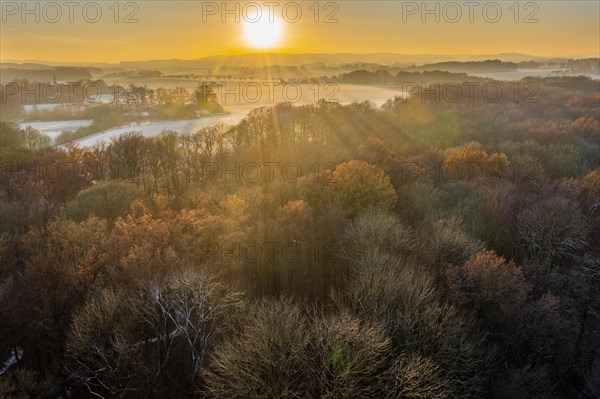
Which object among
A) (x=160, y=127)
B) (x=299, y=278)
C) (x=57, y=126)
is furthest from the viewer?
(x=57, y=126)

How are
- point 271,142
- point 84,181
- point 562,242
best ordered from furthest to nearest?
point 271,142 → point 84,181 → point 562,242

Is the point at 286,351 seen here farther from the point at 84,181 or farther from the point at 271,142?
the point at 271,142

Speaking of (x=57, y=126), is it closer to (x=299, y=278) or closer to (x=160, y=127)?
(x=160, y=127)

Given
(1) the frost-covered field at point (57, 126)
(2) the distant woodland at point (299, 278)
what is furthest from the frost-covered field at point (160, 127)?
(2) the distant woodland at point (299, 278)

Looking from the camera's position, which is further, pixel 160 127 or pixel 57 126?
pixel 57 126

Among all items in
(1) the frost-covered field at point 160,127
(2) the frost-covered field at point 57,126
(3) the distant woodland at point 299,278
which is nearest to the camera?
(3) the distant woodland at point 299,278

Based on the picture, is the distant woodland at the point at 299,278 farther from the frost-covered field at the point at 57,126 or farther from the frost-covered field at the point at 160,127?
the frost-covered field at the point at 57,126

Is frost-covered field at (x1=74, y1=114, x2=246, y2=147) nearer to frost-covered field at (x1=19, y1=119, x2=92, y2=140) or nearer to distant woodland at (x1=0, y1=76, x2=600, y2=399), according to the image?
frost-covered field at (x1=19, y1=119, x2=92, y2=140)

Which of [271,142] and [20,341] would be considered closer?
[20,341]

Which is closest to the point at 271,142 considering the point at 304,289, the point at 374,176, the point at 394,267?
the point at 374,176

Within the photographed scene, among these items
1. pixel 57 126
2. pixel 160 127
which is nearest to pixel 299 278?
pixel 160 127

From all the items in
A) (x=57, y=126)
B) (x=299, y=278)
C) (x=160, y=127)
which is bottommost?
(x=299, y=278)
